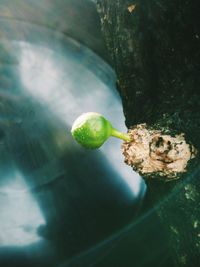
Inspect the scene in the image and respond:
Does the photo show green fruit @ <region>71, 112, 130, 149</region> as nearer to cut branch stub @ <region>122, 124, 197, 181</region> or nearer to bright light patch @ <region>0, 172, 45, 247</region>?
cut branch stub @ <region>122, 124, 197, 181</region>

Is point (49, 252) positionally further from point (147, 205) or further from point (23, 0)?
point (23, 0)

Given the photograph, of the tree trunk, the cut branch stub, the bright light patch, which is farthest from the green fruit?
the bright light patch

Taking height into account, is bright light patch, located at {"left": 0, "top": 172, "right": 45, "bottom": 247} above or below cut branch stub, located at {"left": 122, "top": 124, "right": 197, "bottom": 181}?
above

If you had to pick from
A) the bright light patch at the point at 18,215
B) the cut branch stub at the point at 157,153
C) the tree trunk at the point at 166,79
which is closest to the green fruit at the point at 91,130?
the cut branch stub at the point at 157,153

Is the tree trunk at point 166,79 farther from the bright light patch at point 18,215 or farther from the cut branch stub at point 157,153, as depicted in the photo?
the bright light patch at point 18,215

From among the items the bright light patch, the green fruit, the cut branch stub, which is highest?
the bright light patch

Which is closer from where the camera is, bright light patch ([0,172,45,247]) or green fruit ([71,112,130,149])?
green fruit ([71,112,130,149])
